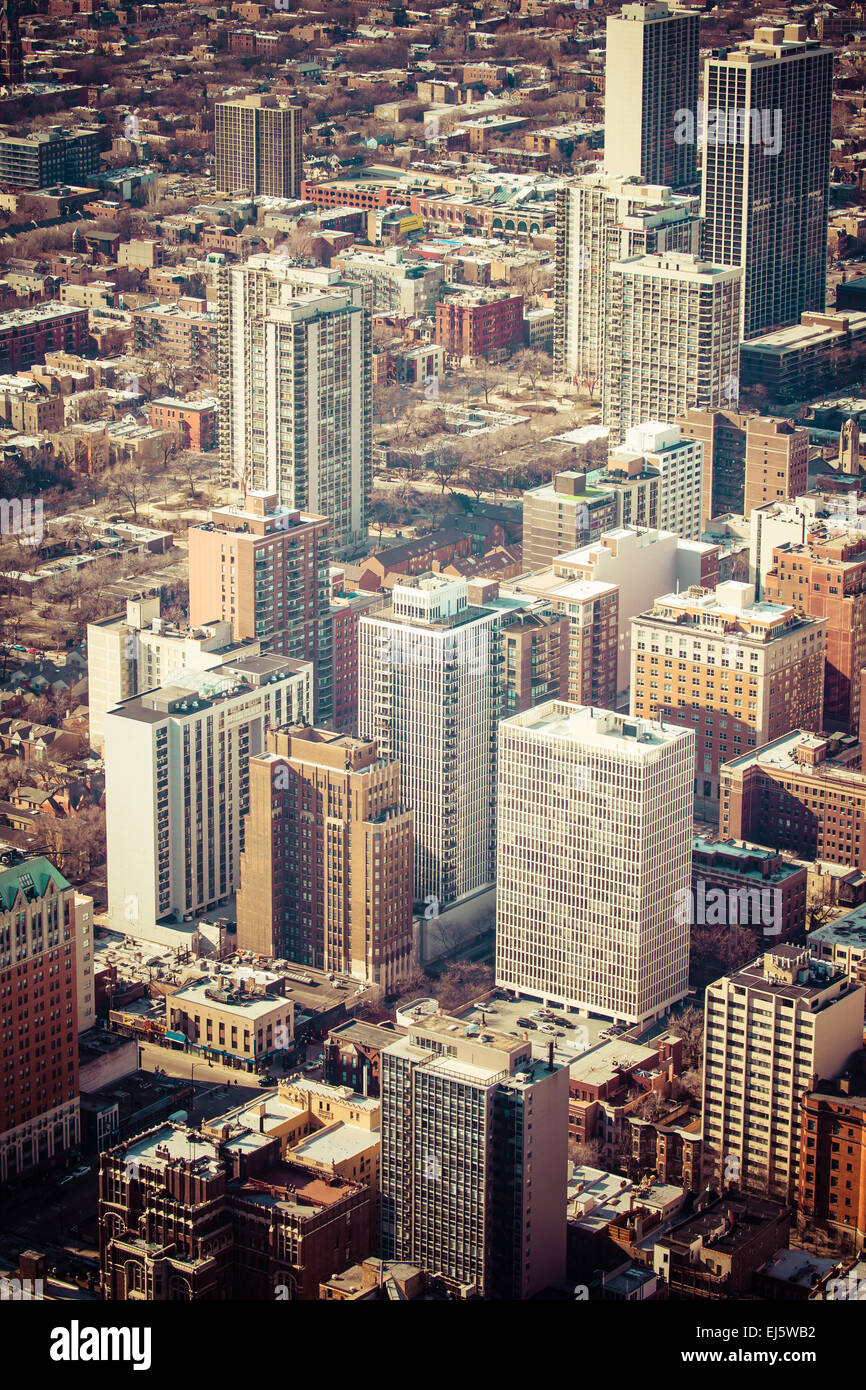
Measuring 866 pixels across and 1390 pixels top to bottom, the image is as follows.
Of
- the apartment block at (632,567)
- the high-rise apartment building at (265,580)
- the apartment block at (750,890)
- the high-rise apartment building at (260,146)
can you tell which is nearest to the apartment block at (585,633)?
the apartment block at (632,567)

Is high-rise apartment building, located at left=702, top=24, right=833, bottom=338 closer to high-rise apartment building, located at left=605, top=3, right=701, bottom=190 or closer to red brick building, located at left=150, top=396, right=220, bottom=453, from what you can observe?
high-rise apartment building, located at left=605, top=3, right=701, bottom=190

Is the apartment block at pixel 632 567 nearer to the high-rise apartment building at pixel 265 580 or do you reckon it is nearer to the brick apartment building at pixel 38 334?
the high-rise apartment building at pixel 265 580

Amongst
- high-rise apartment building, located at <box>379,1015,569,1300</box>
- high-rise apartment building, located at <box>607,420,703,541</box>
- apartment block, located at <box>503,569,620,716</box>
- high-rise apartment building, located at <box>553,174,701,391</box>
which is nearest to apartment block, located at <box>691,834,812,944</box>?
apartment block, located at <box>503,569,620,716</box>

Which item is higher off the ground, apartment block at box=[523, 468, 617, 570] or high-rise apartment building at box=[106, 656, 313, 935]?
apartment block at box=[523, 468, 617, 570]

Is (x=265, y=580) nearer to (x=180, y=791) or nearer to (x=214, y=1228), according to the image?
(x=180, y=791)

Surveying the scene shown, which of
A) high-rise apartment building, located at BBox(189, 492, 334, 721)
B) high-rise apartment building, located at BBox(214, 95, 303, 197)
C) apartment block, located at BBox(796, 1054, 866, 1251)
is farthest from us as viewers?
high-rise apartment building, located at BBox(214, 95, 303, 197)

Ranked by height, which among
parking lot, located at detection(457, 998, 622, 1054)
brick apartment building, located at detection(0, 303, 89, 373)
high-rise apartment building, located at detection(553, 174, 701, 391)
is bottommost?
Result: parking lot, located at detection(457, 998, 622, 1054)
